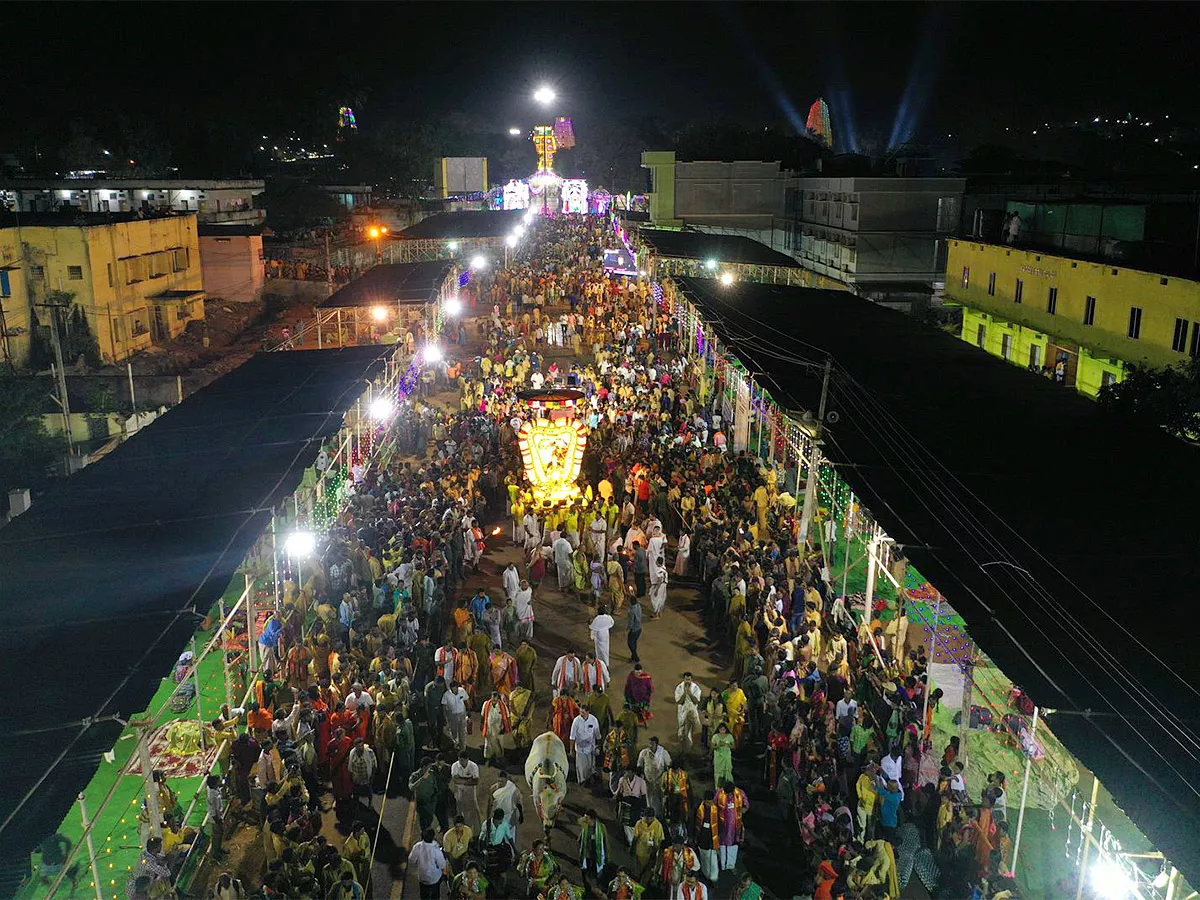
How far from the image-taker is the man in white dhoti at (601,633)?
1096 cm

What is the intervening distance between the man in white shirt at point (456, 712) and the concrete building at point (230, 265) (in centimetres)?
3319

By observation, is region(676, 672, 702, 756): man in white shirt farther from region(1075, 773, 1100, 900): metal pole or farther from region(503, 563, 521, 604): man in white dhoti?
region(1075, 773, 1100, 900): metal pole

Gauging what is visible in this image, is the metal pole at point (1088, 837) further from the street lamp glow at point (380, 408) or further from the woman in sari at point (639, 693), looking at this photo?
the street lamp glow at point (380, 408)

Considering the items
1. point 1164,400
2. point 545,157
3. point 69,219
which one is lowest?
point 1164,400

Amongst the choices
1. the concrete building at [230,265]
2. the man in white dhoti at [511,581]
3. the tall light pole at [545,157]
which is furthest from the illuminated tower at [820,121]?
the man in white dhoti at [511,581]

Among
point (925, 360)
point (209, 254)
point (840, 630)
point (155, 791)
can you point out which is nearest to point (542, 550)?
point (840, 630)

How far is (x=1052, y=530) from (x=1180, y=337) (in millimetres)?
10841

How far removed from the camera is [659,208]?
5078 cm

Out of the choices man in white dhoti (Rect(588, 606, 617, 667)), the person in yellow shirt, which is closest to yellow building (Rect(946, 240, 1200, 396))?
man in white dhoti (Rect(588, 606, 617, 667))

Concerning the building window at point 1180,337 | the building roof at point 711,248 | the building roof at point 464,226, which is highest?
the building roof at point 464,226

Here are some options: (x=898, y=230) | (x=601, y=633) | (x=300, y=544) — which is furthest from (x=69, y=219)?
(x=898, y=230)

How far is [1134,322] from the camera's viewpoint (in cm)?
2030

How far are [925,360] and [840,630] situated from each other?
8.59 meters

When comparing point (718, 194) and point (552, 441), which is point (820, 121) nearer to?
point (718, 194)
